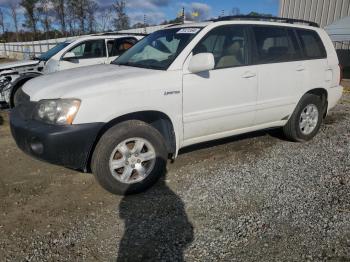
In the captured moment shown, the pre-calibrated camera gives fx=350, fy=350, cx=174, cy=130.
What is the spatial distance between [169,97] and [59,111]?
117 cm

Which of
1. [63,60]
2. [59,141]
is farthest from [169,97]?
[63,60]

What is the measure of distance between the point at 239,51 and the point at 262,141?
5.86 ft

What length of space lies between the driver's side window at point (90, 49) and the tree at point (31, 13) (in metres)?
39.8

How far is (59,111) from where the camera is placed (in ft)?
11.2

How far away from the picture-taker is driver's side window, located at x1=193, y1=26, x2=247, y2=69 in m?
4.25

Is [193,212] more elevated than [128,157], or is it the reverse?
[128,157]

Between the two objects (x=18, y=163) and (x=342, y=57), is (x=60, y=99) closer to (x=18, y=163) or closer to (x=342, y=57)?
(x=18, y=163)

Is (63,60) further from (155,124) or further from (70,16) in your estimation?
(70,16)

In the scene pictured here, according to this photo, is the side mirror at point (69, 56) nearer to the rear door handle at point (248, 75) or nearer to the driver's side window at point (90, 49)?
the driver's side window at point (90, 49)

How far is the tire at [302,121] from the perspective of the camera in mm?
5277

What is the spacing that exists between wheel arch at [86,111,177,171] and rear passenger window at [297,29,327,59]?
2.56 m

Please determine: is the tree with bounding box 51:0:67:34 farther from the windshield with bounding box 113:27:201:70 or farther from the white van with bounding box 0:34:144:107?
the windshield with bounding box 113:27:201:70

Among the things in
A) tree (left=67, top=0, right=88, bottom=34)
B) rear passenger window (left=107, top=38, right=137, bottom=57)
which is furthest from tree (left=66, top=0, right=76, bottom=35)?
rear passenger window (left=107, top=38, right=137, bottom=57)

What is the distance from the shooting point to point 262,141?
5699mm
